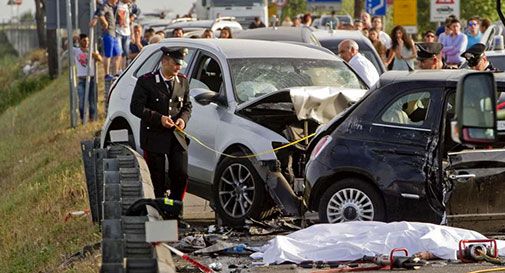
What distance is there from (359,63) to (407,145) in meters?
5.56

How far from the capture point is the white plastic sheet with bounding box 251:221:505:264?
472 inches

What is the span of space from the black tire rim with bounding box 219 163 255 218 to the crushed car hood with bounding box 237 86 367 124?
56 centimetres

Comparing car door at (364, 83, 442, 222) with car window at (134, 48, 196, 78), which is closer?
car door at (364, 83, 442, 222)

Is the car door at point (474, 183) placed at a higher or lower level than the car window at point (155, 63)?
lower

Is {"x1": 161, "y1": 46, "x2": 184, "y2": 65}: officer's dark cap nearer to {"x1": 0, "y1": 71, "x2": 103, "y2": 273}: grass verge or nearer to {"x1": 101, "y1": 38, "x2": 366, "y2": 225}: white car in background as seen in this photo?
{"x1": 101, "y1": 38, "x2": 366, "y2": 225}: white car in background

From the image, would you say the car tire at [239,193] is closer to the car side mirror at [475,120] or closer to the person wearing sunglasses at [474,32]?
the car side mirror at [475,120]

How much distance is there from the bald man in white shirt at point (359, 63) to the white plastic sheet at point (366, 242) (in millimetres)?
5109

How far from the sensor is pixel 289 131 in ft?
48.6

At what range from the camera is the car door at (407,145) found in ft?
42.0

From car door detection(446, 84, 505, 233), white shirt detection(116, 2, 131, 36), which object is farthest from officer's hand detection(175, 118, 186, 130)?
white shirt detection(116, 2, 131, 36)

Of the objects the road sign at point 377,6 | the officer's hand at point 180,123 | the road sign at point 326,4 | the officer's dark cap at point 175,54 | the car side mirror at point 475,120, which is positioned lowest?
the road sign at point 326,4

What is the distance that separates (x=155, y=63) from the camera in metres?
16.7

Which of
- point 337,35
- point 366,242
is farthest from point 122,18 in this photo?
point 366,242

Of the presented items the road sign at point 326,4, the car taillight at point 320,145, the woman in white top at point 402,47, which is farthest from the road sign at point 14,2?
the car taillight at point 320,145
